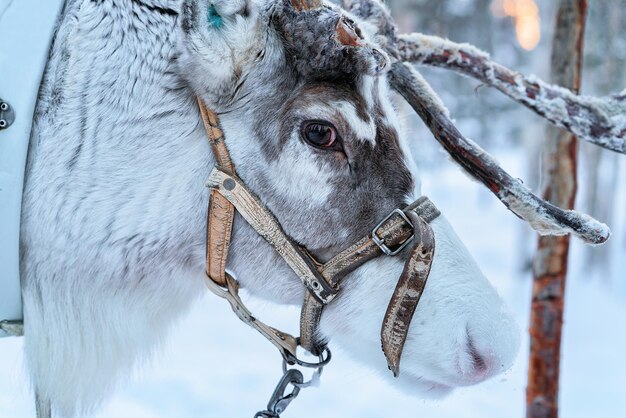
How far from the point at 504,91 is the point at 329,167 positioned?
105 cm

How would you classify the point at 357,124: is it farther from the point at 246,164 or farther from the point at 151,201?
the point at 151,201

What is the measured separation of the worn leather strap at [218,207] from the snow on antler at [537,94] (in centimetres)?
89

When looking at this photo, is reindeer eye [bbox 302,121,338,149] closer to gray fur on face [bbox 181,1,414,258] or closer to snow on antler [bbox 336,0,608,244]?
gray fur on face [bbox 181,1,414,258]

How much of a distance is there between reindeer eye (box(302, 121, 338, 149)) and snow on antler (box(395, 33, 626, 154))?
2.38ft

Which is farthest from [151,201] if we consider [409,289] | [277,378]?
[277,378]

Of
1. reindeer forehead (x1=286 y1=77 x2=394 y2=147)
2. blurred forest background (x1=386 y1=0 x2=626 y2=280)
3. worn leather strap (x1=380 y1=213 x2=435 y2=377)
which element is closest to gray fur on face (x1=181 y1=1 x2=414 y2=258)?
reindeer forehead (x1=286 y1=77 x2=394 y2=147)

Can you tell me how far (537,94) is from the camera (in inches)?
101

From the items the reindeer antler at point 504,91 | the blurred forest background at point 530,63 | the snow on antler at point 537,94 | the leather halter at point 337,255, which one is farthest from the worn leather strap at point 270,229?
the blurred forest background at point 530,63

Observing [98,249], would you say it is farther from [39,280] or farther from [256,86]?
[256,86]

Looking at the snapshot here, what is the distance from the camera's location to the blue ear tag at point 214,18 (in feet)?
5.90

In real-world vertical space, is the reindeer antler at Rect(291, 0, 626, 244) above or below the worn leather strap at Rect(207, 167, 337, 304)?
above

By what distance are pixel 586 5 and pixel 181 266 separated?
2.22m

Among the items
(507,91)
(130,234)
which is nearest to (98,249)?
(130,234)

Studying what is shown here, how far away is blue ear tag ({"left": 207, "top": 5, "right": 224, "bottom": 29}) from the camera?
1797mm
